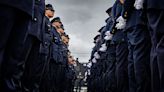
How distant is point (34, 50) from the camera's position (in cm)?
400

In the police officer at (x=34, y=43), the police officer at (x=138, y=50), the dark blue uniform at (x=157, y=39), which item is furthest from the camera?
the police officer at (x=34, y=43)

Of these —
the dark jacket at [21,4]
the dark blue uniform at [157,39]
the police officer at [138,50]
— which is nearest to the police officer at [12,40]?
the dark jacket at [21,4]

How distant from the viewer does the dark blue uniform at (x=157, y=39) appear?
88.5 inches

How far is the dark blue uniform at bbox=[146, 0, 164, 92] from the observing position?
225cm

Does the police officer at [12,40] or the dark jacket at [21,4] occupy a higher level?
the dark jacket at [21,4]

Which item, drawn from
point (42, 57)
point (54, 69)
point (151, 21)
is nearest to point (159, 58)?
point (151, 21)

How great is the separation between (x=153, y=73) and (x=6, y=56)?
109cm

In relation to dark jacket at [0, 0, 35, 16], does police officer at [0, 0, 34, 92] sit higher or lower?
lower

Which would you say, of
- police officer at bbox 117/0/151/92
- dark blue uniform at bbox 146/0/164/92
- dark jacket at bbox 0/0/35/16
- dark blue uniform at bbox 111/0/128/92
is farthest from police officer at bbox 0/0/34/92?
dark blue uniform at bbox 111/0/128/92

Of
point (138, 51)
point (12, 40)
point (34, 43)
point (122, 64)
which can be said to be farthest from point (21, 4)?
point (122, 64)

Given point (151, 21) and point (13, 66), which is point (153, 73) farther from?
point (13, 66)

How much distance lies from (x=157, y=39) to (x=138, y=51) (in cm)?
76

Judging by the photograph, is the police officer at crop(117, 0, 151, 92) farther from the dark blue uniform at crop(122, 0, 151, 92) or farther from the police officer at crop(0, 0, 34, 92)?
the police officer at crop(0, 0, 34, 92)

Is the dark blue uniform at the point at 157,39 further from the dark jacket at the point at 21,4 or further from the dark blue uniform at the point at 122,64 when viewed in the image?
the dark blue uniform at the point at 122,64
